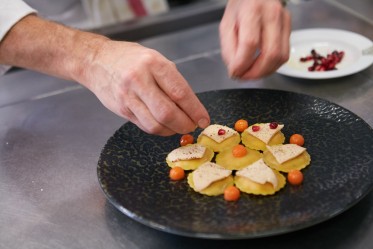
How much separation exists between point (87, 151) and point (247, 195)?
0.45 m

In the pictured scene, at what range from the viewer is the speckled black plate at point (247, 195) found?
0.83 m

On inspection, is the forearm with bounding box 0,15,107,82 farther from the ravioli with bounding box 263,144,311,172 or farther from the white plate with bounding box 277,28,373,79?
the white plate with bounding box 277,28,373,79

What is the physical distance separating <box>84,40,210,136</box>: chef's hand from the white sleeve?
1.11 ft

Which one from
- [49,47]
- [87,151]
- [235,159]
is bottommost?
[87,151]

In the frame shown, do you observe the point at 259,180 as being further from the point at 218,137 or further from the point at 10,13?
the point at 10,13

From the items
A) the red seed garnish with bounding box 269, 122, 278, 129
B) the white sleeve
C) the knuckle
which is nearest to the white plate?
the red seed garnish with bounding box 269, 122, 278, 129

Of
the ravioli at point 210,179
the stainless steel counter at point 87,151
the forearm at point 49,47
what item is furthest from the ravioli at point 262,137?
the forearm at point 49,47

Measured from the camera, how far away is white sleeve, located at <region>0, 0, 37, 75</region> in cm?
122

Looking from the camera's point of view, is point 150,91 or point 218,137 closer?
point 150,91

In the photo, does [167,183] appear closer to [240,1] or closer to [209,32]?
[240,1]

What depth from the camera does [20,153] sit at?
4.03 ft

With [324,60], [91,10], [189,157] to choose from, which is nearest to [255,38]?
[189,157]

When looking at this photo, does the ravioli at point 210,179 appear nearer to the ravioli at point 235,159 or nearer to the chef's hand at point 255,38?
the ravioli at point 235,159

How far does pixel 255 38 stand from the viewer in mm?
1077
